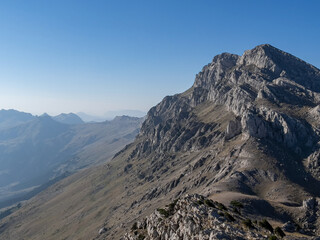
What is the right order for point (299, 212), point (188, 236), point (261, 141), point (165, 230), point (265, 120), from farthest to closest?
point (265, 120) < point (261, 141) < point (299, 212) < point (165, 230) < point (188, 236)

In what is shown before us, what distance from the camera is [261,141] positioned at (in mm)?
185125

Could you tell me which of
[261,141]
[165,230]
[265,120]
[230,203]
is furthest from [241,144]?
[165,230]

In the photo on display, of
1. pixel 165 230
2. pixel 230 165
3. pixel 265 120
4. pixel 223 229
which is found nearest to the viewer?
pixel 223 229

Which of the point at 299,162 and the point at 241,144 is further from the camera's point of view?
the point at 241,144

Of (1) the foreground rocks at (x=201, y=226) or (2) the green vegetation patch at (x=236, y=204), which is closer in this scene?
(1) the foreground rocks at (x=201, y=226)

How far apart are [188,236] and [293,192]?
95.1 meters

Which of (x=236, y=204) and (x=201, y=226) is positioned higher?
(x=201, y=226)

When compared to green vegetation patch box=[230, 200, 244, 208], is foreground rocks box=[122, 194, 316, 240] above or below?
above

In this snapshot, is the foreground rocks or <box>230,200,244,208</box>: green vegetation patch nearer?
the foreground rocks

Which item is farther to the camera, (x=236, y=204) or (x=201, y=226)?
(x=236, y=204)

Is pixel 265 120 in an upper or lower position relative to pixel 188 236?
upper

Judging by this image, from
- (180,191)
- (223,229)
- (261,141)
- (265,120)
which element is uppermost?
(265,120)

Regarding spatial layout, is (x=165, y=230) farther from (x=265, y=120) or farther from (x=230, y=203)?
(x=265, y=120)

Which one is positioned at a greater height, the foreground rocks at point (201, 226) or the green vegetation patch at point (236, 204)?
the foreground rocks at point (201, 226)
